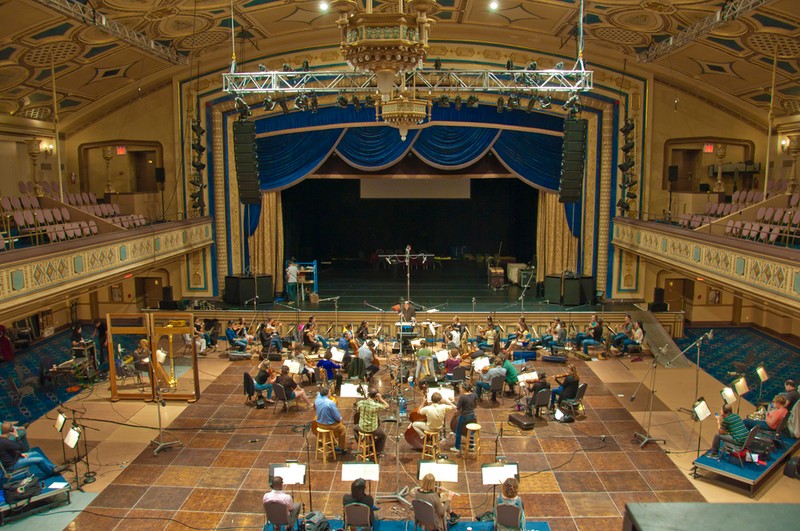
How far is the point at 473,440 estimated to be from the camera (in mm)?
10484

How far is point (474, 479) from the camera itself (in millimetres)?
9648

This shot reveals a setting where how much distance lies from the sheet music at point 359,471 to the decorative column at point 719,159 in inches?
595

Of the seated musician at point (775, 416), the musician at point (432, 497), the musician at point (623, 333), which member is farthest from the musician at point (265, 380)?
the musician at point (623, 333)

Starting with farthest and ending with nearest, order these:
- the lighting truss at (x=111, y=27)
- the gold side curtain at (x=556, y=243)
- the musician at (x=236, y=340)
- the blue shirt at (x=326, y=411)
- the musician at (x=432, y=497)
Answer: the gold side curtain at (x=556, y=243)
the musician at (x=236, y=340)
the lighting truss at (x=111, y=27)
the blue shirt at (x=326, y=411)
the musician at (x=432, y=497)

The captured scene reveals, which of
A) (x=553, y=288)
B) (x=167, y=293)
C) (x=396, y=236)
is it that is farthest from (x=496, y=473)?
(x=396, y=236)

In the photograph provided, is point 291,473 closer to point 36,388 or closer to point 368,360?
point 368,360

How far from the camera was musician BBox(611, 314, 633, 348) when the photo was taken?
16.5 meters

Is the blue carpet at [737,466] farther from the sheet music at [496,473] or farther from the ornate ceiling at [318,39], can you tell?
the ornate ceiling at [318,39]

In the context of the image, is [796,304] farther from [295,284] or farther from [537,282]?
[295,284]

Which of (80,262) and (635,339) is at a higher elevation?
(80,262)

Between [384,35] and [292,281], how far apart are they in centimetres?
1403

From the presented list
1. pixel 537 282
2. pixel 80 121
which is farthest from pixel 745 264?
pixel 80 121

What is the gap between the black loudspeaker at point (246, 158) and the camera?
56.2 ft

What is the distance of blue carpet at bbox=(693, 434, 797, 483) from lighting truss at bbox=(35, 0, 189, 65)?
1291 centimetres
